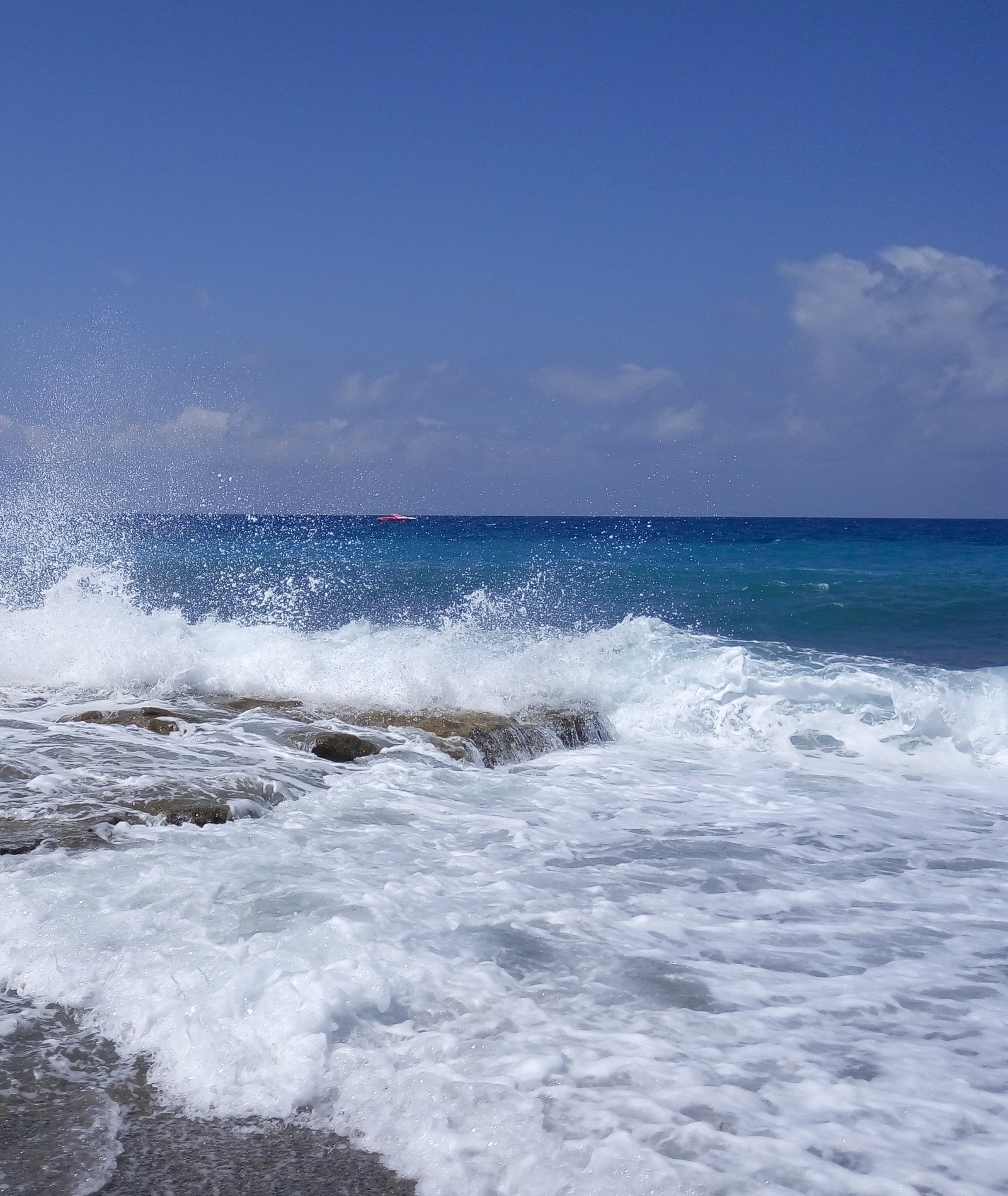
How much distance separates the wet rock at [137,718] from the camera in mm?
7504

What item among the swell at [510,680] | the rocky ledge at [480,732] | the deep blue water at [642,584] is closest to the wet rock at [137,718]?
the swell at [510,680]

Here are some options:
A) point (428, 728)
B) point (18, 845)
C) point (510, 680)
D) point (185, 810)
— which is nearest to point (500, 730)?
point (428, 728)

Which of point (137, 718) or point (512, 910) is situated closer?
point (512, 910)

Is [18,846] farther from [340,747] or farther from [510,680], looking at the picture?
[510,680]

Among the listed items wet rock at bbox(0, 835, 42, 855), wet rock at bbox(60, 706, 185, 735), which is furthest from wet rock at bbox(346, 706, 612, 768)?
wet rock at bbox(0, 835, 42, 855)

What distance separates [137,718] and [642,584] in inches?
624

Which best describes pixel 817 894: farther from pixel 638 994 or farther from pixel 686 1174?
pixel 686 1174

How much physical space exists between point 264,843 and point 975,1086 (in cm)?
353

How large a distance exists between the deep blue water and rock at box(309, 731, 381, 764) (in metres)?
6.38

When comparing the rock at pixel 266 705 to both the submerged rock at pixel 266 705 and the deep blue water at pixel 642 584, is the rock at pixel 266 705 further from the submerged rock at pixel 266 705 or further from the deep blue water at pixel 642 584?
the deep blue water at pixel 642 584

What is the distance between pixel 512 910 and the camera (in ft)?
14.7

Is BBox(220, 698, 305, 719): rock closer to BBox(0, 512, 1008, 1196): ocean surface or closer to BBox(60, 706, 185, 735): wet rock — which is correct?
BBox(0, 512, 1008, 1196): ocean surface

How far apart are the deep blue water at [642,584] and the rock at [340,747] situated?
638 cm

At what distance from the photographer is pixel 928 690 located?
9.91m
